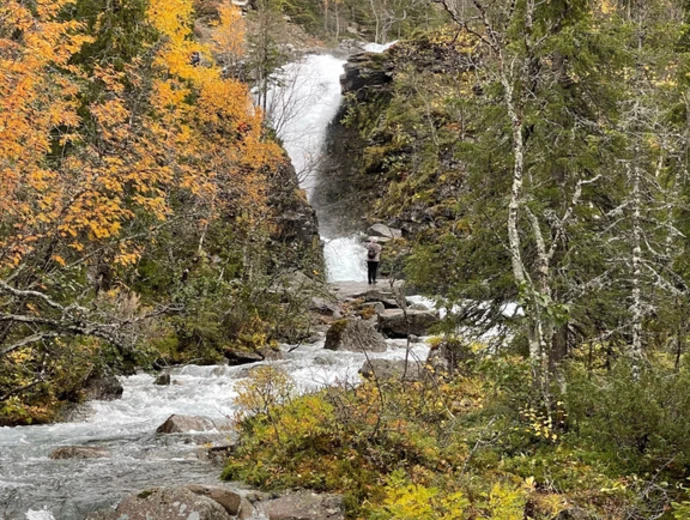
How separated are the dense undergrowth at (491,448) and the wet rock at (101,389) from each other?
4538 millimetres

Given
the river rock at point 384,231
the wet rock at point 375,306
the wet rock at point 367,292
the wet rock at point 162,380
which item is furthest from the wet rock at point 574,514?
the river rock at point 384,231

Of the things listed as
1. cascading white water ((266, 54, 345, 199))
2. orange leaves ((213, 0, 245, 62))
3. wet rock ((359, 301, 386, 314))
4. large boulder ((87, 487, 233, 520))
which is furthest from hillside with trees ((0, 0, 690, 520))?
cascading white water ((266, 54, 345, 199))

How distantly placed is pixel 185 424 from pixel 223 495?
161 inches

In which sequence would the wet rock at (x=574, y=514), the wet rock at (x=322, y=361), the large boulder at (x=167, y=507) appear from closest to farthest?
the wet rock at (x=574, y=514)
the large boulder at (x=167, y=507)
the wet rock at (x=322, y=361)

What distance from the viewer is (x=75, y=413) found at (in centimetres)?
1134

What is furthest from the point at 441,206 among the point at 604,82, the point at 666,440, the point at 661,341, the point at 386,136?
the point at 666,440

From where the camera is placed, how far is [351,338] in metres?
17.6

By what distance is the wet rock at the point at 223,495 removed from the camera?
22.2 feet

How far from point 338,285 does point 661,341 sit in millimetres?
14941

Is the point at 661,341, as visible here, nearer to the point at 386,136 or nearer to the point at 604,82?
the point at 604,82

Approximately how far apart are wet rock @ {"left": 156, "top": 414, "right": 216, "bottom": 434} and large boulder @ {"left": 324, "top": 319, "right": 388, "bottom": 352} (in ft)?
22.2

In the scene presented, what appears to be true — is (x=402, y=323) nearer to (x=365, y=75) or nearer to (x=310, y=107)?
(x=310, y=107)

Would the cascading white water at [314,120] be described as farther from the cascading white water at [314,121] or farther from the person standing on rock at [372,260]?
the person standing on rock at [372,260]

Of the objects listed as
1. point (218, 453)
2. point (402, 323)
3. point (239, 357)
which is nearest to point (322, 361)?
point (239, 357)
